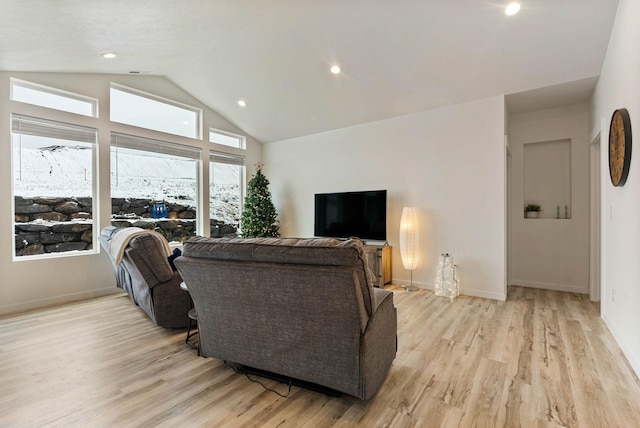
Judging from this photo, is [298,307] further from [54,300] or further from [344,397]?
[54,300]

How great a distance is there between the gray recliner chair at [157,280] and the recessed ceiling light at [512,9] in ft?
12.8

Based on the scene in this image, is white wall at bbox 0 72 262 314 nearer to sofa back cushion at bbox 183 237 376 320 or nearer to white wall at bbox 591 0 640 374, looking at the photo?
sofa back cushion at bbox 183 237 376 320

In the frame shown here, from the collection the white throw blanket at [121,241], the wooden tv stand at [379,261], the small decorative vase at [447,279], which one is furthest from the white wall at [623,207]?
the white throw blanket at [121,241]

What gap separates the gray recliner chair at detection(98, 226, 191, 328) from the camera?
282cm

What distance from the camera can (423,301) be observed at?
3934mm

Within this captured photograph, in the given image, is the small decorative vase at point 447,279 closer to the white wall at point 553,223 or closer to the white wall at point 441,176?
the white wall at point 441,176

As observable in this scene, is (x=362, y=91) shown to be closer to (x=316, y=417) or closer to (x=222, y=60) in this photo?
(x=222, y=60)

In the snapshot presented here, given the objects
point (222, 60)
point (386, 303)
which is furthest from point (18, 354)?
point (222, 60)

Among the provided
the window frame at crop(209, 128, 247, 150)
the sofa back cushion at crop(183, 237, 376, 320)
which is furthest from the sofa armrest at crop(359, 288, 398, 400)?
the window frame at crop(209, 128, 247, 150)

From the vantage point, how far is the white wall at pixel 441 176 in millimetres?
4004

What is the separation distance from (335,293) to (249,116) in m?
4.79

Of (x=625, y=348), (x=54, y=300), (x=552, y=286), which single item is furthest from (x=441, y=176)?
(x=54, y=300)

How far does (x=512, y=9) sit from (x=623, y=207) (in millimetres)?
2007

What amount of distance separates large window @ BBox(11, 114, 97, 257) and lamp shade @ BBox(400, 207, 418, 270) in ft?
14.3
